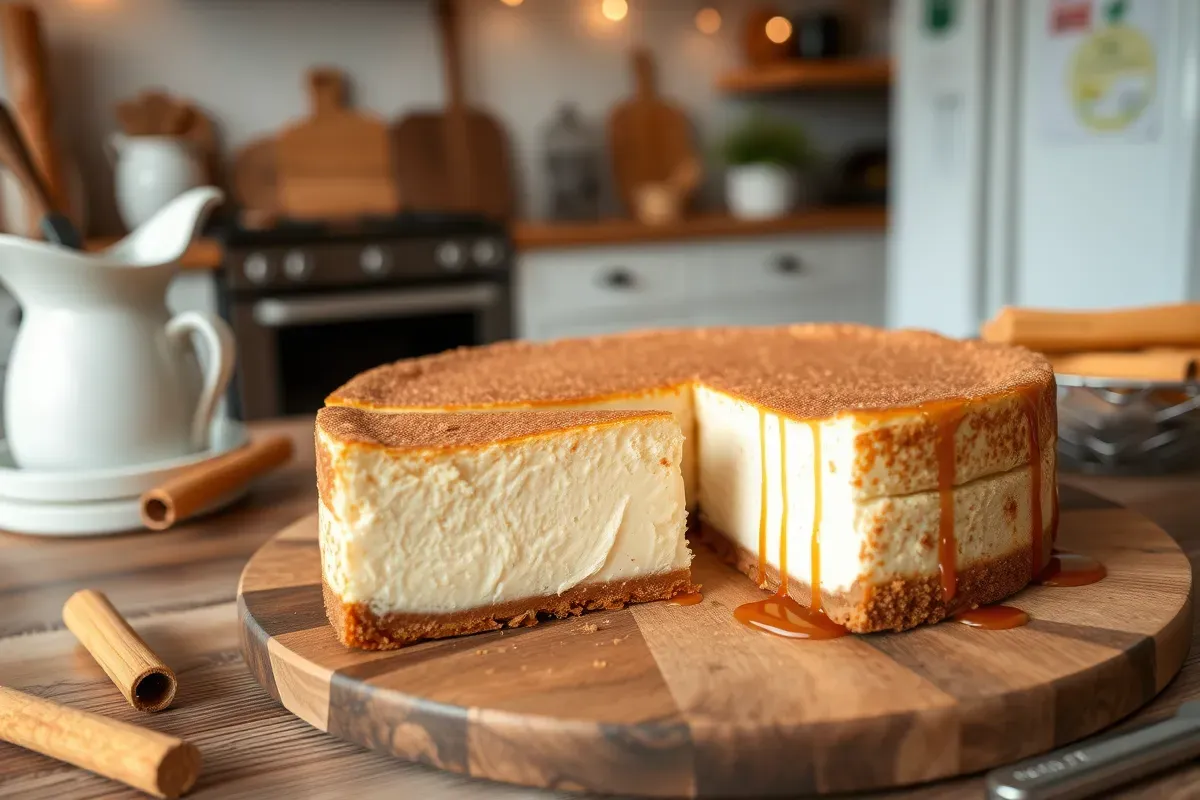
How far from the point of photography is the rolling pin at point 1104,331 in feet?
4.24

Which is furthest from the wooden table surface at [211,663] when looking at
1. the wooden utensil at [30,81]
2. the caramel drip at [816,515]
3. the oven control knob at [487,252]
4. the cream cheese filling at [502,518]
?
the wooden utensil at [30,81]

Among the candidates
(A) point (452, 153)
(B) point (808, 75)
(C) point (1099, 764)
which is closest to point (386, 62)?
(A) point (452, 153)

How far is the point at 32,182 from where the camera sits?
1185 mm

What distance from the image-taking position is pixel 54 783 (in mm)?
673

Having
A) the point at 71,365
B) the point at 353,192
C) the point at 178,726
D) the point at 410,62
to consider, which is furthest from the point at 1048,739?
the point at 410,62

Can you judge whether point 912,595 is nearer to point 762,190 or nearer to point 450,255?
point 450,255

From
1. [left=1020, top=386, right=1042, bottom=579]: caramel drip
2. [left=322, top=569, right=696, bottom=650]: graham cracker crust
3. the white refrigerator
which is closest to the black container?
the white refrigerator

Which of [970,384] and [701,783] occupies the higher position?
[970,384]

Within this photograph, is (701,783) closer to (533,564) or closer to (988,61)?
(533,564)

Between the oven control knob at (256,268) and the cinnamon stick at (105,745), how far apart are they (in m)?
2.32

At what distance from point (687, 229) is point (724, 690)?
2875mm

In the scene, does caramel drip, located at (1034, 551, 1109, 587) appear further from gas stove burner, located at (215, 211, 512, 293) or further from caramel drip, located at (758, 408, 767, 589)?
gas stove burner, located at (215, 211, 512, 293)

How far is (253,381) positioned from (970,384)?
2316 mm

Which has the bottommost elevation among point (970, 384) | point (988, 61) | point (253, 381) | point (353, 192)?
point (253, 381)
